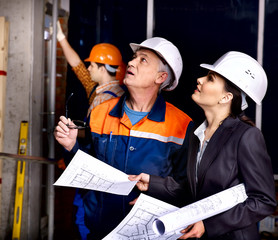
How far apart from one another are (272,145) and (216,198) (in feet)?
5.01

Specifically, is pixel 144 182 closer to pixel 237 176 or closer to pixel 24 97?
pixel 237 176

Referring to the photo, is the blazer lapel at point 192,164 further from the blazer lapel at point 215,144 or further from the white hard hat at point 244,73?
the white hard hat at point 244,73

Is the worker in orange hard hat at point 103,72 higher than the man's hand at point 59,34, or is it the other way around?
the man's hand at point 59,34

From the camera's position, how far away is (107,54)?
8.33ft

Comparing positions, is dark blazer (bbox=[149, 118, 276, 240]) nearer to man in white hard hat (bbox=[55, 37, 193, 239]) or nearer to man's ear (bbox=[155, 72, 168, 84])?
man in white hard hat (bbox=[55, 37, 193, 239])

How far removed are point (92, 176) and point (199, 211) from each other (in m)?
0.53

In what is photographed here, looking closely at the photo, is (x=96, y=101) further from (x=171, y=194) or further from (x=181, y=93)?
(x=171, y=194)

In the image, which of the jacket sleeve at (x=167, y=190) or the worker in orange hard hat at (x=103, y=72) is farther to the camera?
the worker in orange hard hat at (x=103, y=72)

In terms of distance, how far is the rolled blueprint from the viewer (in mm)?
1248

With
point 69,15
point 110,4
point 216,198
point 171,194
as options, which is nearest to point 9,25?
point 69,15

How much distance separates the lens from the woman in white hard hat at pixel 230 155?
141cm

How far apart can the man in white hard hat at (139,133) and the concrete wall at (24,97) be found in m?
1.40

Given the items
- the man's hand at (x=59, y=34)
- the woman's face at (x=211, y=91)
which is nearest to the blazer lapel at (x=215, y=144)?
the woman's face at (x=211, y=91)

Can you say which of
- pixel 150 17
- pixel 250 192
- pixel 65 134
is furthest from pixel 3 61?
pixel 250 192
